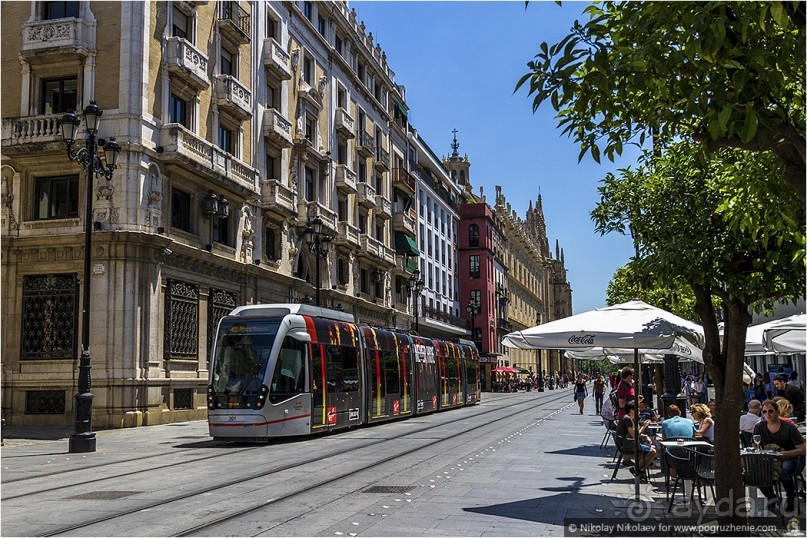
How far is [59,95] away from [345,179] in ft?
65.5

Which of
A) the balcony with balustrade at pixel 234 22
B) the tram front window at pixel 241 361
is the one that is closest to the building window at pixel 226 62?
the balcony with balustrade at pixel 234 22

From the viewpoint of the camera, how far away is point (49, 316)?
25.2m

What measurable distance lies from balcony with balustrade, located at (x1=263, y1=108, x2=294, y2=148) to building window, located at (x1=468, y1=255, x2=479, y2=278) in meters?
48.3

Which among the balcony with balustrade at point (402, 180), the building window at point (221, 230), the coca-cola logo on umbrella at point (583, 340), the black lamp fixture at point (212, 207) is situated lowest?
the coca-cola logo on umbrella at point (583, 340)

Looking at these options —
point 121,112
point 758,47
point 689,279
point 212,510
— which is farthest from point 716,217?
point 121,112

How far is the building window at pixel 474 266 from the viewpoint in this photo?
82.8 meters

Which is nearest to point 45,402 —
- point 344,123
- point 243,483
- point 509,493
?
point 243,483

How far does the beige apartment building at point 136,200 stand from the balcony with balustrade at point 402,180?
21.4m

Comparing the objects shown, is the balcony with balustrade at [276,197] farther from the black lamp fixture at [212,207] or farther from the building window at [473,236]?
the building window at [473,236]

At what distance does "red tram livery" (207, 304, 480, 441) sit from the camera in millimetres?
18703

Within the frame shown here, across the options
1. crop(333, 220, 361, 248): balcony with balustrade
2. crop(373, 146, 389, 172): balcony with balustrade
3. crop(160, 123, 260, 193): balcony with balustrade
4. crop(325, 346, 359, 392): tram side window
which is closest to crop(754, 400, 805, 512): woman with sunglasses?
crop(325, 346, 359, 392): tram side window

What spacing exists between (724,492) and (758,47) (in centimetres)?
551

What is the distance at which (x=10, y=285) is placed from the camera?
2536 cm

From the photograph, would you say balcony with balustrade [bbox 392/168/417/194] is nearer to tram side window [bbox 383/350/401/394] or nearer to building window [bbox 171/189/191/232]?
building window [bbox 171/189/191/232]
